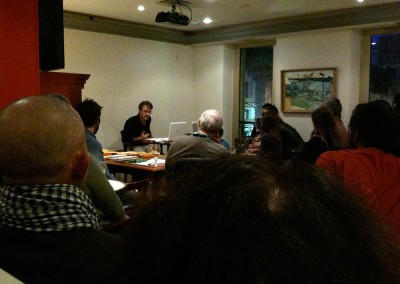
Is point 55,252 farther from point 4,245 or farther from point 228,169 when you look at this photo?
point 228,169

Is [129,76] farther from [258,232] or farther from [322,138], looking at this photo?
[258,232]

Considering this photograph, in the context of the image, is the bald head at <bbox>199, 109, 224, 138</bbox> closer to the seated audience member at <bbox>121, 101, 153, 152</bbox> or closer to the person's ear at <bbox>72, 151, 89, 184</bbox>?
the person's ear at <bbox>72, 151, 89, 184</bbox>

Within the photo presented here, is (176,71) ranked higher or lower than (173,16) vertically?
lower

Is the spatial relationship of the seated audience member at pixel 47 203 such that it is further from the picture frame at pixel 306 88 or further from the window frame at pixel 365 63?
the window frame at pixel 365 63

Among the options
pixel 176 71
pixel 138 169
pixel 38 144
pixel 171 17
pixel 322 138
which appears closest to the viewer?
pixel 38 144

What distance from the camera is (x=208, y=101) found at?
858 centimetres

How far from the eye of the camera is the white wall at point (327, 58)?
21.6 ft

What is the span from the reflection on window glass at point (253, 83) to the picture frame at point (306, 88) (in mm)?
701

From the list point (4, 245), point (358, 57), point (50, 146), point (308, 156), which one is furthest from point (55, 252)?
point (358, 57)

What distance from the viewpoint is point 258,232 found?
0.44m

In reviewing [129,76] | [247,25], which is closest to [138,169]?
[129,76]

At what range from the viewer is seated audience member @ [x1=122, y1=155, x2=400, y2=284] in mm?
430

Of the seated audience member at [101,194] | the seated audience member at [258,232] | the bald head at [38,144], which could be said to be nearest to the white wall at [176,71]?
the seated audience member at [101,194]

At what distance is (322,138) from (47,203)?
2.15m
